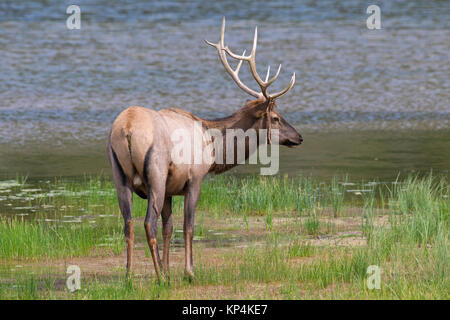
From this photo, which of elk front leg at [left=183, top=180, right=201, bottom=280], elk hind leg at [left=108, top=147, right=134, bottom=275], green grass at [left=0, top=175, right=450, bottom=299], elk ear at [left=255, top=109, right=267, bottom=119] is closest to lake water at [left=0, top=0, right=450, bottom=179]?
green grass at [left=0, top=175, right=450, bottom=299]

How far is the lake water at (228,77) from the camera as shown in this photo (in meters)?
18.4

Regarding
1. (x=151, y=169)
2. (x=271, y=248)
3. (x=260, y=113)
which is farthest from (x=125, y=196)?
(x=271, y=248)

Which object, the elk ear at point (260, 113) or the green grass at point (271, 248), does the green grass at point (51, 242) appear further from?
the elk ear at point (260, 113)

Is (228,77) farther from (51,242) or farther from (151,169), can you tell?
(151,169)

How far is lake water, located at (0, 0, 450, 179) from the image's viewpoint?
18.4m

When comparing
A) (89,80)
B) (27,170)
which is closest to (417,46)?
(89,80)

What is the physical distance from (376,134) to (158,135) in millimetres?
12363

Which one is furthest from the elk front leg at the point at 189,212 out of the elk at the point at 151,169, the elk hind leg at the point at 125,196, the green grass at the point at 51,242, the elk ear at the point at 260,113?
the green grass at the point at 51,242

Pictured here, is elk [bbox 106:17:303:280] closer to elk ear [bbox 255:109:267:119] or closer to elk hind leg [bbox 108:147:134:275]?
elk hind leg [bbox 108:147:134:275]

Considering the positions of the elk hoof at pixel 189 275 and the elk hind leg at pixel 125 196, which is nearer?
the elk hind leg at pixel 125 196

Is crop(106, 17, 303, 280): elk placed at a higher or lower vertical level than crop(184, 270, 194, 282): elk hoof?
higher

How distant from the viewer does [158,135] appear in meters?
8.71

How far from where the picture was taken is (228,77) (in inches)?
1038

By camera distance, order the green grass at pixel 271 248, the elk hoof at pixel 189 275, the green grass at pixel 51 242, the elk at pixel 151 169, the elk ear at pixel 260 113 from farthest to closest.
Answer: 1. the green grass at pixel 51 242
2. the elk ear at pixel 260 113
3. the elk hoof at pixel 189 275
4. the elk at pixel 151 169
5. the green grass at pixel 271 248
